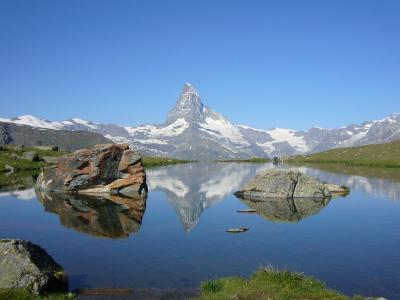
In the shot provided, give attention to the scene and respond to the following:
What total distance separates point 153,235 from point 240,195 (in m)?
37.8

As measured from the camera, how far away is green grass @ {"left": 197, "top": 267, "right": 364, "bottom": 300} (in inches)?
1065

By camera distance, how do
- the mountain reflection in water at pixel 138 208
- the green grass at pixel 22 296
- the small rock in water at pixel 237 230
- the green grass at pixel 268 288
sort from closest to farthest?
1. the green grass at pixel 22 296
2. the green grass at pixel 268 288
3. the small rock in water at pixel 237 230
4. the mountain reflection in water at pixel 138 208

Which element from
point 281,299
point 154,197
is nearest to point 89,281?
point 281,299

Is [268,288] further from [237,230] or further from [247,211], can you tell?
[247,211]

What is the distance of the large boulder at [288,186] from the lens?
79562 millimetres

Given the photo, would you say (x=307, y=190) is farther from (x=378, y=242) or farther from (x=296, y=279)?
(x=296, y=279)

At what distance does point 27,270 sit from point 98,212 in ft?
112

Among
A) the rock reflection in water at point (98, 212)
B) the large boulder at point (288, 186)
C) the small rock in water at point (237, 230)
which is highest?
the large boulder at point (288, 186)

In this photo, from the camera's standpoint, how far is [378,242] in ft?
150

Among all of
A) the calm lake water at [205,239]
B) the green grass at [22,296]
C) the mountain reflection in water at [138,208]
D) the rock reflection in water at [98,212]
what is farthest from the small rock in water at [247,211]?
the green grass at [22,296]

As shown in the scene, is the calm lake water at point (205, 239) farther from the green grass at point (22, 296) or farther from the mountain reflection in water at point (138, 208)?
the green grass at point (22, 296)

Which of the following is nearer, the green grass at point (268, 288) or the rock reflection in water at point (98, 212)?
the green grass at point (268, 288)

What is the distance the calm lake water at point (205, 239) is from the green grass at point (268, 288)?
2881mm

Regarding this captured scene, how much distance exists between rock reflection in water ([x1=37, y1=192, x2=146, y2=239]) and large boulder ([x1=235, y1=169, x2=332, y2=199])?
20.8 meters
